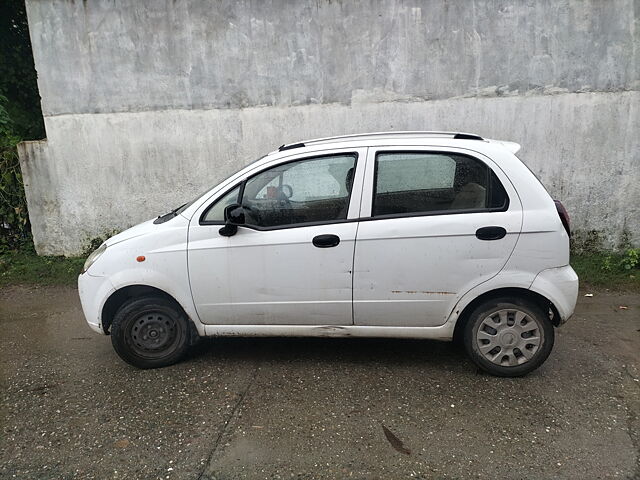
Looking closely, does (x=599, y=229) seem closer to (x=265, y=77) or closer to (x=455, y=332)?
(x=455, y=332)

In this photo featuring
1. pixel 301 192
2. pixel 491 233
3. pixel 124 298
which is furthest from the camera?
pixel 124 298

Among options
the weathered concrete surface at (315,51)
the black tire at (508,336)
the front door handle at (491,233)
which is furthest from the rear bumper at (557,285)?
the weathered concrete surface at (315,51)

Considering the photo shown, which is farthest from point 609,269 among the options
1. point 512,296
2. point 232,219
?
point 232,219

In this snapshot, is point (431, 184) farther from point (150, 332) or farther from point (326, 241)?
point (150, 332)

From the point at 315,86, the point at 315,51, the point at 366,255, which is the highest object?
the point at 315,51

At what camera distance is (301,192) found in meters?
3.73

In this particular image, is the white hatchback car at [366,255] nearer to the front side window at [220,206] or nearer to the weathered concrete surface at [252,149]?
the front side window at [220,206]

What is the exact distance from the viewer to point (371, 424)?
10.4 ft

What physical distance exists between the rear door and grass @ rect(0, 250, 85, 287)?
4563mm

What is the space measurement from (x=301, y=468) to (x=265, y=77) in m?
4.86

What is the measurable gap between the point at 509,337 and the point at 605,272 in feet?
10.5

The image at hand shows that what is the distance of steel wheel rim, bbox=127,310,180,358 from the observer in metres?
3.89

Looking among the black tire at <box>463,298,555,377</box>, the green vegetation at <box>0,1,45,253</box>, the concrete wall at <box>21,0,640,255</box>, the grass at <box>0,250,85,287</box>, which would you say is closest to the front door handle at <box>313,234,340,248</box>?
the black tire at <box>463,298,555,377</box>

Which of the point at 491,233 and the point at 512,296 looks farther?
the point at 512,296
